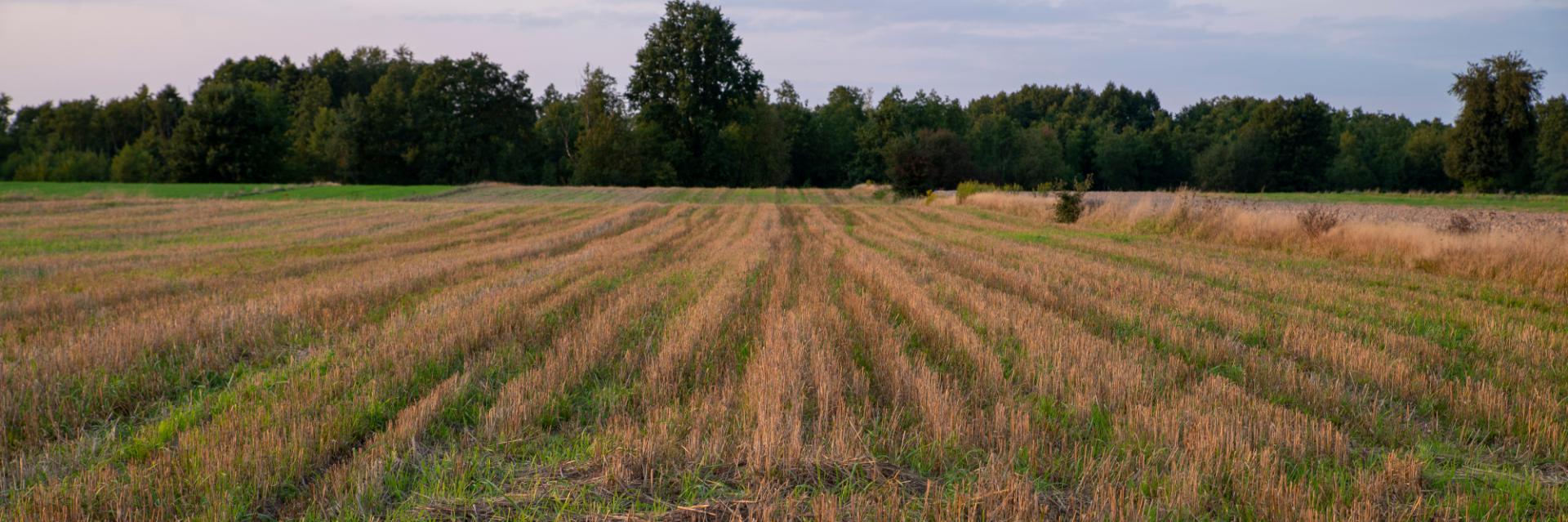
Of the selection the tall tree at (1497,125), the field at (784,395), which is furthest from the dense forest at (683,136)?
the field at (784,395)

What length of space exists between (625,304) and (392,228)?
14032 millimetres

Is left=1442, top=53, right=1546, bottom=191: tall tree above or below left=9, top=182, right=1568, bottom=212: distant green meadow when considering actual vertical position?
above

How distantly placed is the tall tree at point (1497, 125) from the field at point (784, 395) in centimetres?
6324

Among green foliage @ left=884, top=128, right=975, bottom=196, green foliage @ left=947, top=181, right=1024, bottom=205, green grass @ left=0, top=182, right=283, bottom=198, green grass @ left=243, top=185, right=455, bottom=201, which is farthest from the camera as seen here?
green foliage @ left=884, top=128, right=975, bottom=196

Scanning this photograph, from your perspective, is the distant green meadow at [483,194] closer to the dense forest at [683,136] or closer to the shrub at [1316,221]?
the dense forest at [683,136]

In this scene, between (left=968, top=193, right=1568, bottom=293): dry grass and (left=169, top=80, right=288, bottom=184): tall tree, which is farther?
(left=169, top=80, right=288, bottom=184): tall tree

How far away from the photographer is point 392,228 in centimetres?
1928

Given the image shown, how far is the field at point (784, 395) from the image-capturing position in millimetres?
3182

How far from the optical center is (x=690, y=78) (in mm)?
70812


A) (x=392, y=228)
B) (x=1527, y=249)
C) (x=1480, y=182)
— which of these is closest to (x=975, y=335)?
(x=1527, y=249)

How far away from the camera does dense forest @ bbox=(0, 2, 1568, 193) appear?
192 feet

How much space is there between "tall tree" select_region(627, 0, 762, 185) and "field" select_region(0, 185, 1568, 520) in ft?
204

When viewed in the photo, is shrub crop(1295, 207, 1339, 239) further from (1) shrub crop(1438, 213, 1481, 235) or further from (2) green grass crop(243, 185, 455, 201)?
(2) green grass crop(243, 185, 455, 201)

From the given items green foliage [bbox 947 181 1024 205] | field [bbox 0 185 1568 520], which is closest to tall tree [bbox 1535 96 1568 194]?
green foliage [bbox 947 181 1024 205]
